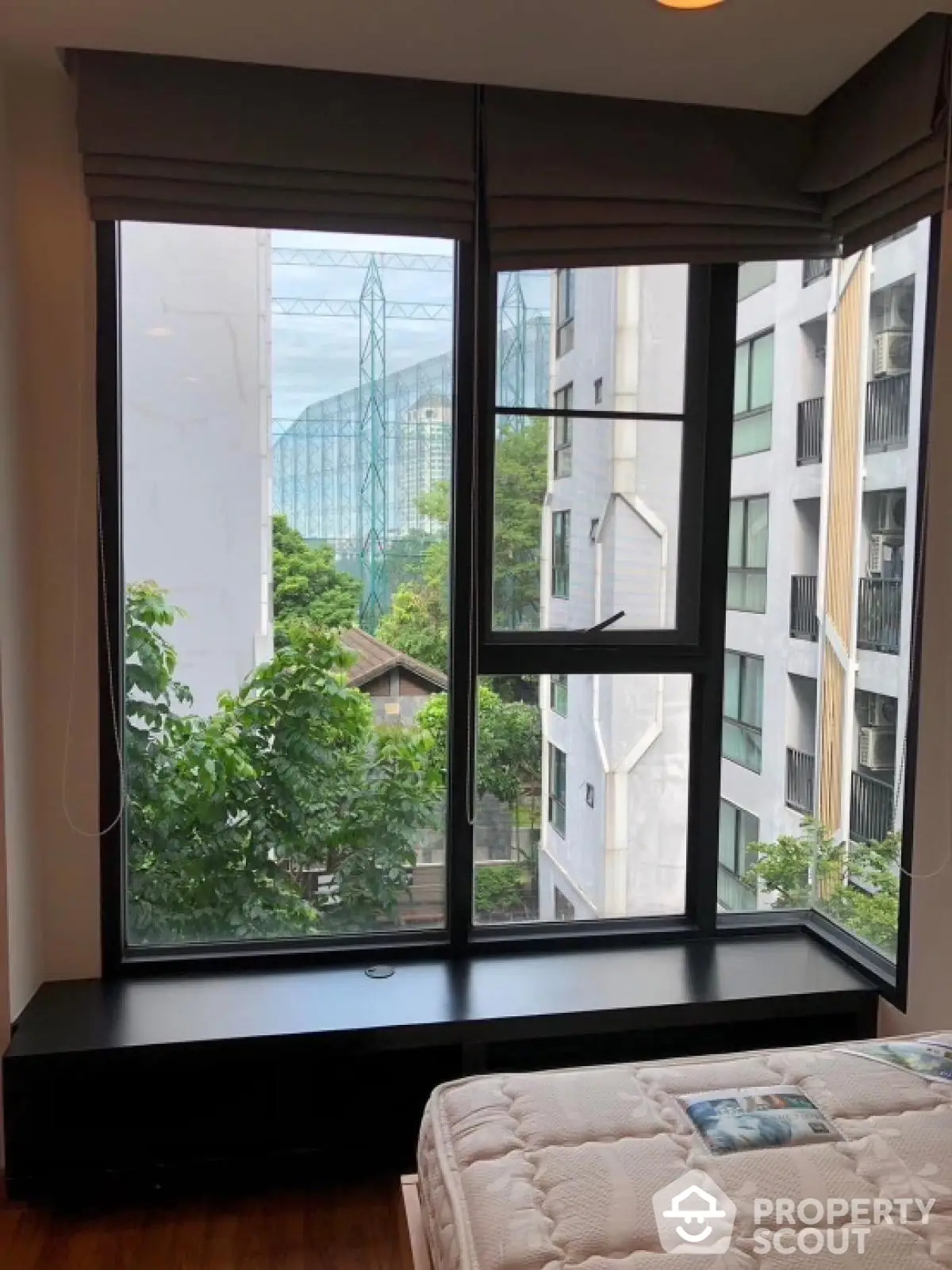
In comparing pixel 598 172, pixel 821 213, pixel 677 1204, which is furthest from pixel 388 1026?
pixel 821 213

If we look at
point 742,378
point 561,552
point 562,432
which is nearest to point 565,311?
point 562,432

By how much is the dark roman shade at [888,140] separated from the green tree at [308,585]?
146 centimetres

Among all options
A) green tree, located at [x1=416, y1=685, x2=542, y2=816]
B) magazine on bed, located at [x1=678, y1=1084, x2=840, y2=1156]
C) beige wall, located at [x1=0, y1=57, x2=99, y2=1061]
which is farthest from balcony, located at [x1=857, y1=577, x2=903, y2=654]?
beige wall, located at [x1=0, y1=57, x2=99, y2=1061]

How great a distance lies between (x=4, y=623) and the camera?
6.70 ft

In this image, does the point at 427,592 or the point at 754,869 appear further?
the point at 754,869

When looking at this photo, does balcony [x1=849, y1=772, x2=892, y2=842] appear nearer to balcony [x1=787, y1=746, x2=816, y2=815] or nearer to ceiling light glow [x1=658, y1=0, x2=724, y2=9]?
balcony [x1=787, y1=746, x2=816, y2=815]

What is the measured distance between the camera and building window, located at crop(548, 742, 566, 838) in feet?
8.26

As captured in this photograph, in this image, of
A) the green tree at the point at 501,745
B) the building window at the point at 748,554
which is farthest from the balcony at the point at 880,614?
the green tree at the point at 501,745

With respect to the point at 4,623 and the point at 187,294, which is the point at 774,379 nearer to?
the point at 187,294

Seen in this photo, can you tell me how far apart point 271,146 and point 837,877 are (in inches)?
88.8

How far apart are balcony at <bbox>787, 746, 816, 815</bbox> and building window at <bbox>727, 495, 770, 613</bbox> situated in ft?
1.36

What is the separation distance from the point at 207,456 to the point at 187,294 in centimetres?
38

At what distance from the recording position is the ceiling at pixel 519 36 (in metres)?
1.82

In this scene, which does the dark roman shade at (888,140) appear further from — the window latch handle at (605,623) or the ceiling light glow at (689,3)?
the window latch handle at (605,623)
